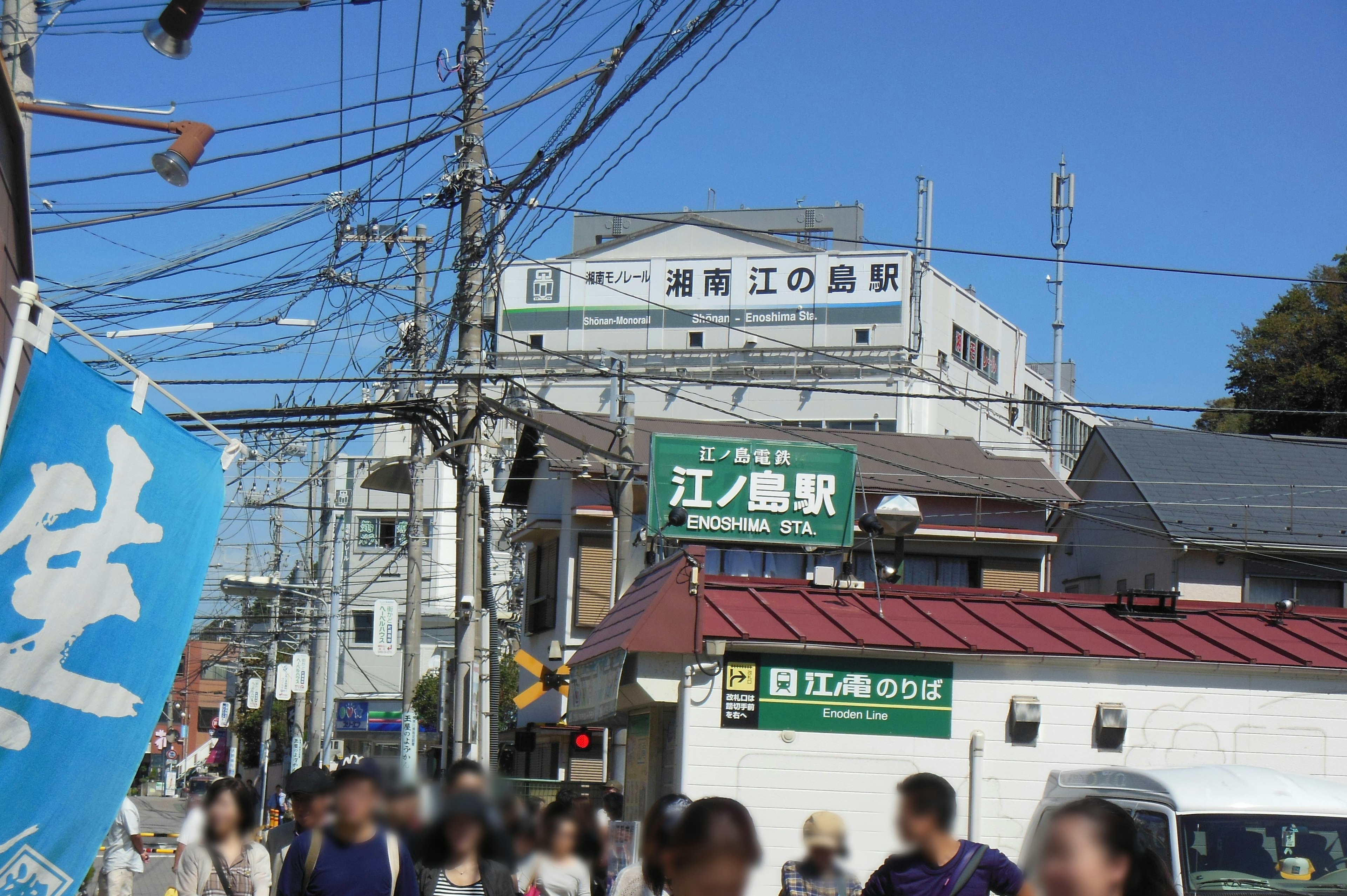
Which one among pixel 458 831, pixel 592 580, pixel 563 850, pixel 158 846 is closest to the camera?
pixel 458 831

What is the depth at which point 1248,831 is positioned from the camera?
25.9 ft

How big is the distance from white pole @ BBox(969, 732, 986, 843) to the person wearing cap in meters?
6.87

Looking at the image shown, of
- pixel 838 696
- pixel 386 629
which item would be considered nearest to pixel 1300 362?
pixel 386 629

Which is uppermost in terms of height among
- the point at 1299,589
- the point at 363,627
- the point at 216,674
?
the point at 1299,589

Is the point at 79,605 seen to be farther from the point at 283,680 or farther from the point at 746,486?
the point at 283,680

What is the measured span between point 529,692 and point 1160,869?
703 inches

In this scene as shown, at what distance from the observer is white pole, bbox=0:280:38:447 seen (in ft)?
17.0

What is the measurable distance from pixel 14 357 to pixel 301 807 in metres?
2.28

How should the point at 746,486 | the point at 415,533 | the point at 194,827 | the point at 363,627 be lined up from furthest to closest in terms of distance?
the point at 363,627
the point at 415,533
the point at 746,486
the point at 194,827

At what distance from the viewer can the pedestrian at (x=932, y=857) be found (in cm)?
526

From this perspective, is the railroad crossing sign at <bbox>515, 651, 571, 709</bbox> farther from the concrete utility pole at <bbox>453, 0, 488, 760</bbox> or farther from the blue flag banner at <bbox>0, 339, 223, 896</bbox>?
the blue flag banner at <bbox>0, 339, 223, 896</bbox>

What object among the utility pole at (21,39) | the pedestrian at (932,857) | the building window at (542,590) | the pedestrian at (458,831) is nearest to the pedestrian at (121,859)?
the utility pole at (21,39)

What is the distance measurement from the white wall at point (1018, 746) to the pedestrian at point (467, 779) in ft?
32.5

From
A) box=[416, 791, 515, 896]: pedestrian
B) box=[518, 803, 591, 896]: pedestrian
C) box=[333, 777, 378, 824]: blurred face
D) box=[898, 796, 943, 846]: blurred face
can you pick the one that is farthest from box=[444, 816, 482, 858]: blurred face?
box=[898, 796, 943, 846]: blurred face
